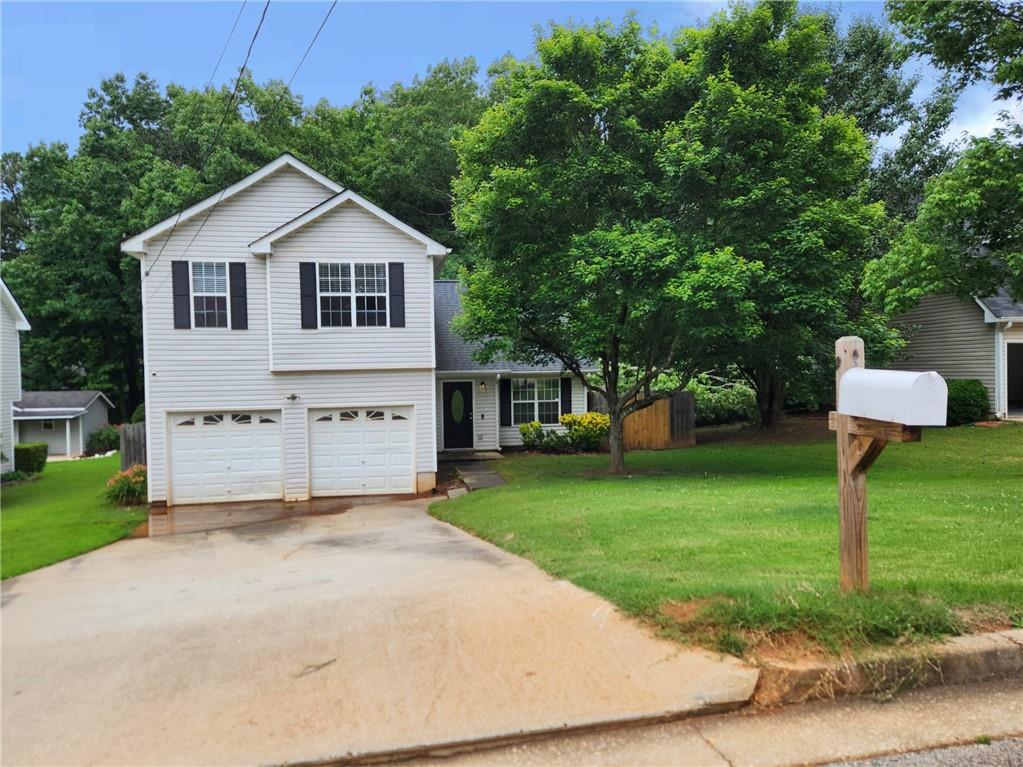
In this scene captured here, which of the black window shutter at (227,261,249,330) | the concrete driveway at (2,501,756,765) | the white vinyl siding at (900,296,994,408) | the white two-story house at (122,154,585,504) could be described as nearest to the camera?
the concrete driveway at (2,501,756,765)

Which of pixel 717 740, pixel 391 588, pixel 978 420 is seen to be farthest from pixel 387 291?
pixel 978 420

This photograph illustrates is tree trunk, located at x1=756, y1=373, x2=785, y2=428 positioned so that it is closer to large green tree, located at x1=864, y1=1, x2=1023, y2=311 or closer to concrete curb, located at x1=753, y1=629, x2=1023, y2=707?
large green tree, located at x1=864, y1=1, x2=1023, y2=311

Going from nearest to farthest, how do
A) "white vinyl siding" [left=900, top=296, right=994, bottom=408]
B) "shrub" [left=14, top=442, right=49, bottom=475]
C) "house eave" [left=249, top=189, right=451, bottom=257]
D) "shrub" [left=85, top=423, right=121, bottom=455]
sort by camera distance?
"house eave" [left=249, top=189, right=451, bottom=257] < "white vinyl siding" [left=900, top=296, right=994, bottom=408] < "shrub" [left=14, top=442, right=49, bottom=475] < "shrub" [left=85, top=423, right=121, bottom=455]

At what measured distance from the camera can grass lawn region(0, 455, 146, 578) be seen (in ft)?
37.7

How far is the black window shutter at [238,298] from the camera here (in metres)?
16.5

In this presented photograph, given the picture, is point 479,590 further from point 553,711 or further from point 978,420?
point 978,420

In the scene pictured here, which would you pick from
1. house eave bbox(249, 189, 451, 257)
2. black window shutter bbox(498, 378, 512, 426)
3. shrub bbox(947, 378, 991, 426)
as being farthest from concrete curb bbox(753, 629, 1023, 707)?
shrub bbox(947, 378, 991, 426)

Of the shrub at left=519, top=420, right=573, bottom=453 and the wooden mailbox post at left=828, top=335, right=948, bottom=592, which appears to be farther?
the shrub at left=519, top=420, right=573, bottom=453

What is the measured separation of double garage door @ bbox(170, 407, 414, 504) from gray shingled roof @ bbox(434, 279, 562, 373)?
18.2 feet

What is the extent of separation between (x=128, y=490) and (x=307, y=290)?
6.30 m

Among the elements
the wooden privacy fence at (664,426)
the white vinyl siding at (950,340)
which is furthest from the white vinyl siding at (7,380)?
the white vinyl siding at (950,340)

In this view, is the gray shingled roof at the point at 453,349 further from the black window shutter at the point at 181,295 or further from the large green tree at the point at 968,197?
the large green tree at the point at 968,197

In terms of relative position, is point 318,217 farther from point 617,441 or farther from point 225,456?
point 617,441

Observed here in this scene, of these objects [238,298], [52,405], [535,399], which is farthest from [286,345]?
[52,405]
